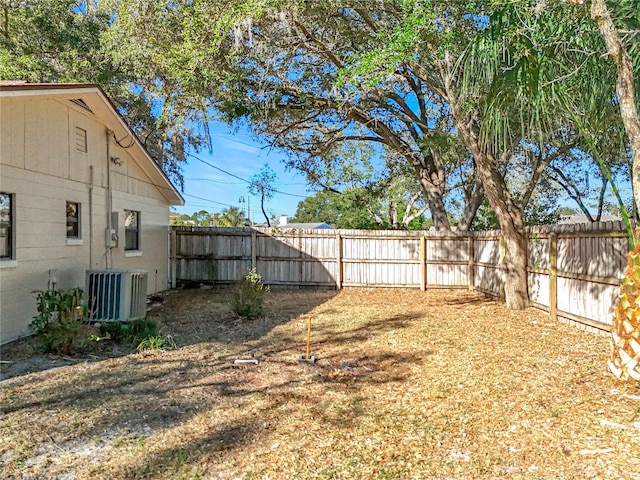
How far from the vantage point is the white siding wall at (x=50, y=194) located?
6184 millimetres

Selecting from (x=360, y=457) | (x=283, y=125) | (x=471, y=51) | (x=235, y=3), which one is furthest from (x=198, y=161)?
(x=360, y=457)

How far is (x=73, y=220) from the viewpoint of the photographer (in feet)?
26.0

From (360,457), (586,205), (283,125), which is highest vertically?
(283,125)

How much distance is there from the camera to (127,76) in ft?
46.8

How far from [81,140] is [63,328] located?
416 centimetres

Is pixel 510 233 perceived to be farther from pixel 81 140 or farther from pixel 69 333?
Result: pixel 81 140

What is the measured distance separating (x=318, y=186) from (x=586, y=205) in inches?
371

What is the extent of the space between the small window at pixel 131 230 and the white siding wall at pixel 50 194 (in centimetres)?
40

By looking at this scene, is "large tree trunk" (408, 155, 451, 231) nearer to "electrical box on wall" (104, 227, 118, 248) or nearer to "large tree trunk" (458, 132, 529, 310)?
"large tree trunk" (458, 132, 529, 310)

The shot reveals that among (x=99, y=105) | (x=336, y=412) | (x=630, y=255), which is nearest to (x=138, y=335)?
(x=336, y=412)

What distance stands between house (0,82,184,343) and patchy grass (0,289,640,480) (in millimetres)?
1467

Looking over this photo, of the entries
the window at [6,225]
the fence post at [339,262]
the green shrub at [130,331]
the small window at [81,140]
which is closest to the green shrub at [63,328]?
the green shrub at [130,331]

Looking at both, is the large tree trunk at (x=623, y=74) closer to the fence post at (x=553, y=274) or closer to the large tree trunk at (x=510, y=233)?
the fence post at (x=553, y=274)

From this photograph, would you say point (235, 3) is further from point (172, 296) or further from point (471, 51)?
point (172, 296)
